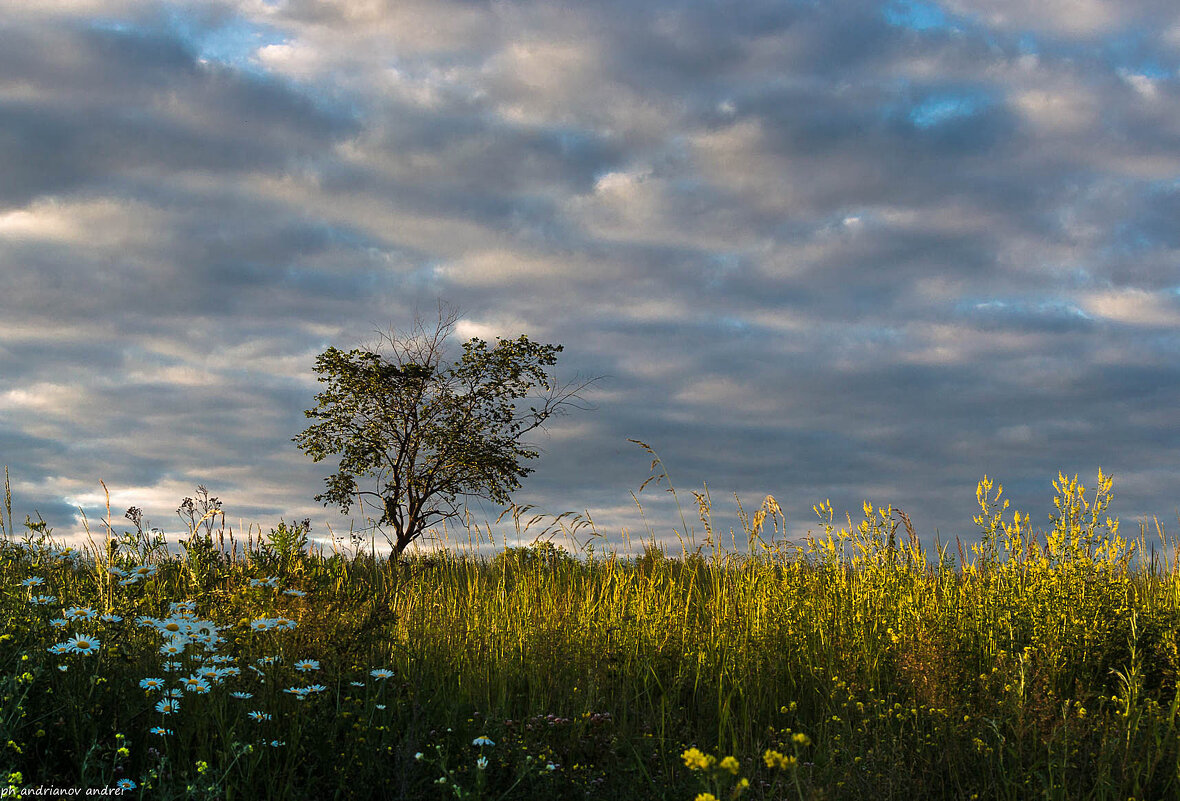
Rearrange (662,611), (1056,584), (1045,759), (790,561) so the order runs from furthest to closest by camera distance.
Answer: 1. (790,561)
2. (662,611)
3. (1056,584)
4. (1045,759)

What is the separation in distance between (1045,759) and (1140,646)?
1720 mm

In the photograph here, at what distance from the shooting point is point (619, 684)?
5602 mm

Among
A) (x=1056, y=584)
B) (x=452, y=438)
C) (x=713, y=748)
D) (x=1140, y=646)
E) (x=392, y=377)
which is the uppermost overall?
(x=392, y=377)

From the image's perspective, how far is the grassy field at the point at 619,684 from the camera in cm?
337

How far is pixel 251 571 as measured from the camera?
548 cm

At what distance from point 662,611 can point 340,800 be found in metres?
3.63

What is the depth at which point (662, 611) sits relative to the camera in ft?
21.6

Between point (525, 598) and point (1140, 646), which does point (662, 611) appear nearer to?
point (525, 598)

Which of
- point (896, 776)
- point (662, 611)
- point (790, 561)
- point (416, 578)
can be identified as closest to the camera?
point (896, 776)

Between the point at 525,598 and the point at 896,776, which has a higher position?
the point at 525,598

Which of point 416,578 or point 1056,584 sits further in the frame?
point 416,578

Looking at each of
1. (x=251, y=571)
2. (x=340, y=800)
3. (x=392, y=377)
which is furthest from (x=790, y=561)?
(x=392, y=377)

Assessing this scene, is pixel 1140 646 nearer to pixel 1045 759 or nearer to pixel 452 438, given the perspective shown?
pixel 1045 759

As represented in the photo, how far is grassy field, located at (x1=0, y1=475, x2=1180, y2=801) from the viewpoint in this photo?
3.37 m
